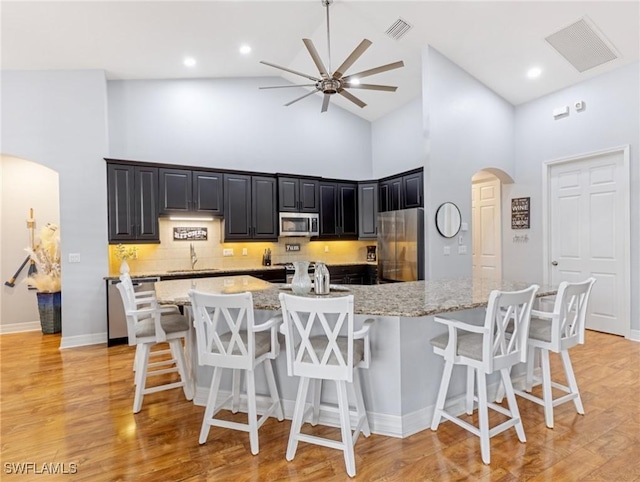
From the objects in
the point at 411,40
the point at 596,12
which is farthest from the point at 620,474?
the point at 411,40

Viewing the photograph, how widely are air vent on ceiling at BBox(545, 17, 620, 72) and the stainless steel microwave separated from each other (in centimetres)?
387

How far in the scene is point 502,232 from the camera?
5.96 metres

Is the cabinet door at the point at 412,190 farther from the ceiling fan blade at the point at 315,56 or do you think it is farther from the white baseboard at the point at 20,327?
the white baseboard at the point at 20,327

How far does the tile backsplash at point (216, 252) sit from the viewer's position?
16.7 ft

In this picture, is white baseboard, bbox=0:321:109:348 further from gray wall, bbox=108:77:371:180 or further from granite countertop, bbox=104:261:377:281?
gray wall, bbox=108:77:371:180

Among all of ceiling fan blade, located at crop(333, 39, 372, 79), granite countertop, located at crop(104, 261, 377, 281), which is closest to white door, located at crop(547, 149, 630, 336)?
ceiling fan blade, located at crop(333, 39, 372, 79)

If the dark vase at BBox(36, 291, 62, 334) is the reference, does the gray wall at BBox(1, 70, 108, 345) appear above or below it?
above

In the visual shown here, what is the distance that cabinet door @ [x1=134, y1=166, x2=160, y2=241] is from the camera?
4789 mm

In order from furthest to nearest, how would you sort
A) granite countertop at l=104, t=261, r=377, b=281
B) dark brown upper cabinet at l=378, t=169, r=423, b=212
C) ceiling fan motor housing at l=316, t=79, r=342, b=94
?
dark brown upper cabinet at l=378, t=169, r=423, b=212 → granite countertop at l=104, t=261, r=377, b=281 → ceiling fan motor housing at l=316, t=79, r=342, b=94

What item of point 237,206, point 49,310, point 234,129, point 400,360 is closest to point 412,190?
point 237,206

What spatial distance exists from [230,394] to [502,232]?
5.11m

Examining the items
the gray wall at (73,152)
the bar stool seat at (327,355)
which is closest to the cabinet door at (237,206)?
the gray wall at (73,152)

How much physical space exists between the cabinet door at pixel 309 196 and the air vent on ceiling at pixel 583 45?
363 centimetres

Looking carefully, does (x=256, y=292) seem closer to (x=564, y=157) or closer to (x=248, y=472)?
(x=248, y=472)
